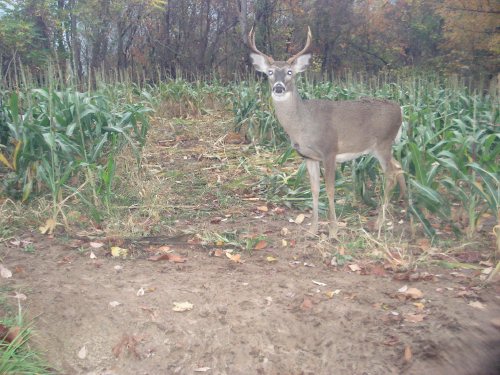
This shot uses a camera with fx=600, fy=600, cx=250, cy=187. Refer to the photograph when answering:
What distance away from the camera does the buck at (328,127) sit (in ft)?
19.9

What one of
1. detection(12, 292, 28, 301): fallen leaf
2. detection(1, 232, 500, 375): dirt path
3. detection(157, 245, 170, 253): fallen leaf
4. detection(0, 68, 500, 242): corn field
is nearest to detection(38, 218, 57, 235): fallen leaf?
detection(0, 68, 500, 242): corn field

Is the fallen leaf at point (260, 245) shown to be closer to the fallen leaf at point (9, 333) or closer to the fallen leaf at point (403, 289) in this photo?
the fallen leaf at point (403, 289)

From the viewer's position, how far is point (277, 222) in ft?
21.6

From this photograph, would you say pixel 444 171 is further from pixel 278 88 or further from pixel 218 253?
pixel 218 253

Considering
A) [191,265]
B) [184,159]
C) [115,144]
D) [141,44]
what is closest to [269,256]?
[191,265]

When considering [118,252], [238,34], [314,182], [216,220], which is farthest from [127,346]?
[238,34]

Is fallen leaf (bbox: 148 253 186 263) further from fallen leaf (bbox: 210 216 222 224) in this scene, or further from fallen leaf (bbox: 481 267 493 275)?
fallen leaf (bbox: 481 267 493 275)

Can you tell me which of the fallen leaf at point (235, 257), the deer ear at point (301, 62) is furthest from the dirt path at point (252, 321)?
the deer ear at point (301, 62)

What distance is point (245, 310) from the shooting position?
4547 mm

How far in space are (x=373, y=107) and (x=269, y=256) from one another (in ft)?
7.20

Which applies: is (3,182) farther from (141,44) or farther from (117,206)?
(141,44)

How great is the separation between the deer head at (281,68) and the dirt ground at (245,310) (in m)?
1.56

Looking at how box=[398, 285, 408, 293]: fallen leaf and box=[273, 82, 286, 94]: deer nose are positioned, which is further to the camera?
box=[273, 82, 286, 94]: deer nose

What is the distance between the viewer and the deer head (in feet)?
19.7
